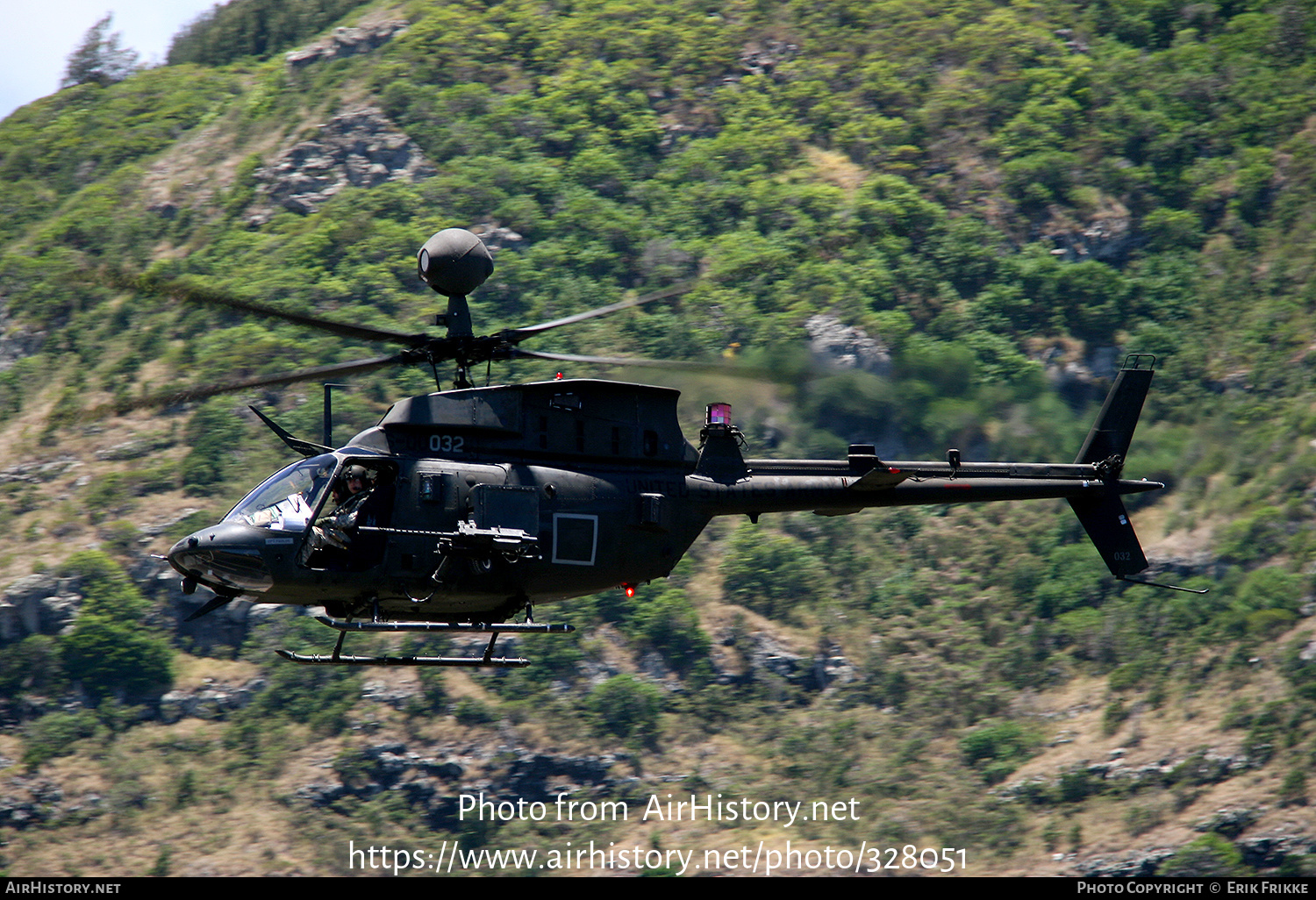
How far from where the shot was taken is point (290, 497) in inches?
553

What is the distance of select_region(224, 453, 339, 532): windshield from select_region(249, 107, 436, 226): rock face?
24.5 metres

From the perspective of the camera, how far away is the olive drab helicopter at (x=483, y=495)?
13930 mm

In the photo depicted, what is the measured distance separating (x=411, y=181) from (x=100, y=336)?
918 cm

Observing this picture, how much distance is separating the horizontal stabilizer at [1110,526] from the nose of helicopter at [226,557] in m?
10.4

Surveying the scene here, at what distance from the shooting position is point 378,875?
82.7 ft

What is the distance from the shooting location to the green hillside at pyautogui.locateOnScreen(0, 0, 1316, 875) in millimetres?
26219

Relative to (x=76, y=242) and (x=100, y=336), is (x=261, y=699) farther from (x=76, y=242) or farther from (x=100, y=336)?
(x=76, y=242)

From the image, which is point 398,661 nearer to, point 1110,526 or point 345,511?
point 345,511

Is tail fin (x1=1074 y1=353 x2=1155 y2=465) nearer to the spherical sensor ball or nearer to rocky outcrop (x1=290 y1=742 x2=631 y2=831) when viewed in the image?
the spherical sensor ball

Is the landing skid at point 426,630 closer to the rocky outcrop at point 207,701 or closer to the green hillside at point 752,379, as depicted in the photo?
the green hillside at point 752,379

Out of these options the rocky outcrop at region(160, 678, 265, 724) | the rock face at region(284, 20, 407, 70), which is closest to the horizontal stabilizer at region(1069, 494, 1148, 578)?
the rocky outcrop at region(160, 678, 265, 724)

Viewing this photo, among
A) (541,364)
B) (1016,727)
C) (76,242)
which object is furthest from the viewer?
(76,242)

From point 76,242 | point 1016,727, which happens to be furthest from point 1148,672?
point 76,242

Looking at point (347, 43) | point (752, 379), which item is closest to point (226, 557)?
point (752, 379)
